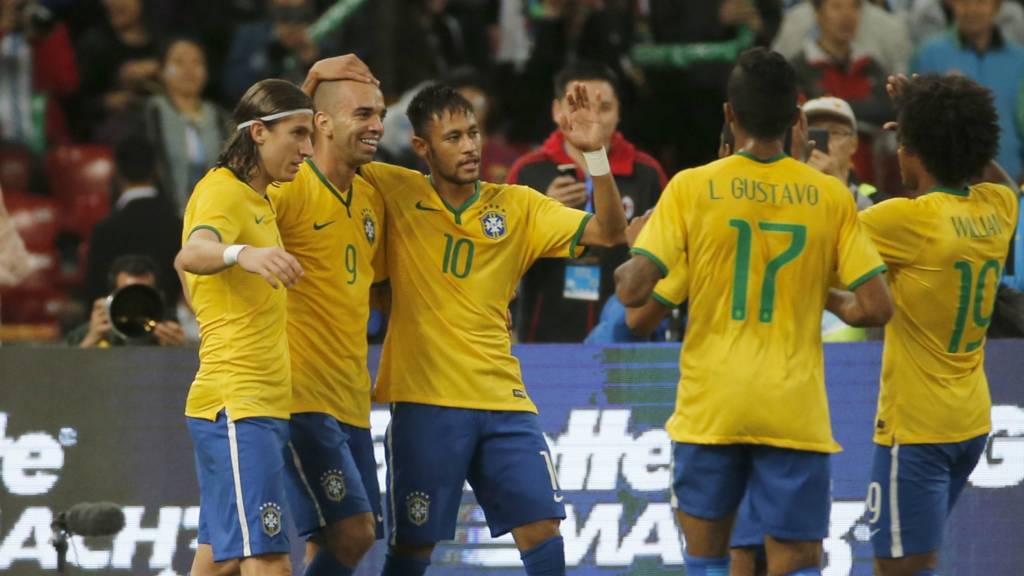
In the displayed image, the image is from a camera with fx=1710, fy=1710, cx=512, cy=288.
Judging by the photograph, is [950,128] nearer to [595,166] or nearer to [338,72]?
[595,166]

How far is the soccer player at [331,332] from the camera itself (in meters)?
6.62

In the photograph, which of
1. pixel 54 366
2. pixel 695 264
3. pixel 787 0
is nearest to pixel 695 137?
pixel 787 0

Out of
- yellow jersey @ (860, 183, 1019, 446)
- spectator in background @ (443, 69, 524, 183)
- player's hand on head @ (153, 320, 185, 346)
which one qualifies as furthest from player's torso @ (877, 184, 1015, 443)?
spectator in background @ (443, 69, 524, 183)

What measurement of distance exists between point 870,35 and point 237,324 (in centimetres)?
673

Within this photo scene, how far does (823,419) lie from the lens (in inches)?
233

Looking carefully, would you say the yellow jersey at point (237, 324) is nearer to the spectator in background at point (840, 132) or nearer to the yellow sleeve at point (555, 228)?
the yellow sleeve at point (555, 228)

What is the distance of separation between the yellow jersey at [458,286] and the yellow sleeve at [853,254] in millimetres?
1278

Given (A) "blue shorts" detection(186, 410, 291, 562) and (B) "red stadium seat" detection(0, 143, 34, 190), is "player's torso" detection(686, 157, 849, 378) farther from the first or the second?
(B) "red stadium seat" detection(0, 143, 34, 190)

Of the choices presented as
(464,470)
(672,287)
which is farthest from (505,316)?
(672,287)

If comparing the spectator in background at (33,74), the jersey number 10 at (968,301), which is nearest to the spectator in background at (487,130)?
the spectator in background at (33,74)

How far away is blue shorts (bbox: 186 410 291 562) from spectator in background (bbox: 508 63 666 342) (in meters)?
2.86

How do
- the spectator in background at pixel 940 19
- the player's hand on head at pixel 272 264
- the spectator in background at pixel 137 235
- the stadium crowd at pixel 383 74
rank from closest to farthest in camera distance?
the player's hand on head at pixel 272 264 < the spectator in background at pixel 137 235 < the stadium crowd at pixel 383 74 < the spectator in background at pixel 940 19

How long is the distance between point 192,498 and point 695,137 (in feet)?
18.2

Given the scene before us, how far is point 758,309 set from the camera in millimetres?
5832
